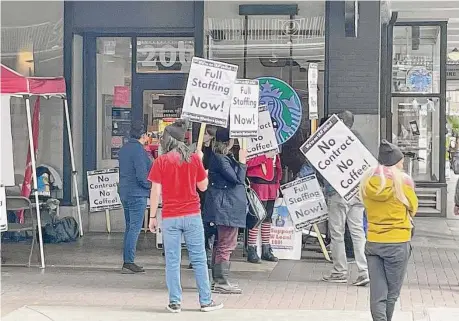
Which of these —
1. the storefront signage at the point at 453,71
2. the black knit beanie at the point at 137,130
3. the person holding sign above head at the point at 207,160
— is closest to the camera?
the person holding sign above head at the point at 207,160

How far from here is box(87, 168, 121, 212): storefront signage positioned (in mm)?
13164

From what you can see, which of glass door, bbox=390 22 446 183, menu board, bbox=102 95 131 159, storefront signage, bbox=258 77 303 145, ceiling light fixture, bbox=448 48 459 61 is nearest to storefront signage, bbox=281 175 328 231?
storefront signage, bbox=258 77 303 145

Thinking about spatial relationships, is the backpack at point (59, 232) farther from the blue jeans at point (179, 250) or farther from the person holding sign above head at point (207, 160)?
the blue jeans at point (179, 250)

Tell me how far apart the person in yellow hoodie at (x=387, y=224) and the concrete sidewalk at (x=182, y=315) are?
3.26ft

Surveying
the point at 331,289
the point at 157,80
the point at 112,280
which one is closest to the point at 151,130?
the point at 157,80

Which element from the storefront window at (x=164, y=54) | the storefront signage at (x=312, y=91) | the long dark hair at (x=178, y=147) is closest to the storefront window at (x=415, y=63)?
the storefront window at (x=164, y=54)

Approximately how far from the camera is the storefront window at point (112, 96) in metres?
14.0

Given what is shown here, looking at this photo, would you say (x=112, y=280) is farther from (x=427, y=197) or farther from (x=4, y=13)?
(x=427, y=197)

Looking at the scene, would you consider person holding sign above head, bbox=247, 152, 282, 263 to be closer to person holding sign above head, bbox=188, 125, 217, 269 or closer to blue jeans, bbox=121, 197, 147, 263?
person holding sign above head, bbox=188, 125, 217, 269

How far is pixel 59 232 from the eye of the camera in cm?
1275

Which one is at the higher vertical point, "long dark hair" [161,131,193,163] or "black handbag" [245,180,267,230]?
"long dark hair" [161,131,193,163]

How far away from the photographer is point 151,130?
547 inches

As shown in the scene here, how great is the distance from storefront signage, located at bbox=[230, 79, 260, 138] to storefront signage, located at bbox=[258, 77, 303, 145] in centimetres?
195

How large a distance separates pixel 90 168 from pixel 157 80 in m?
1.71
